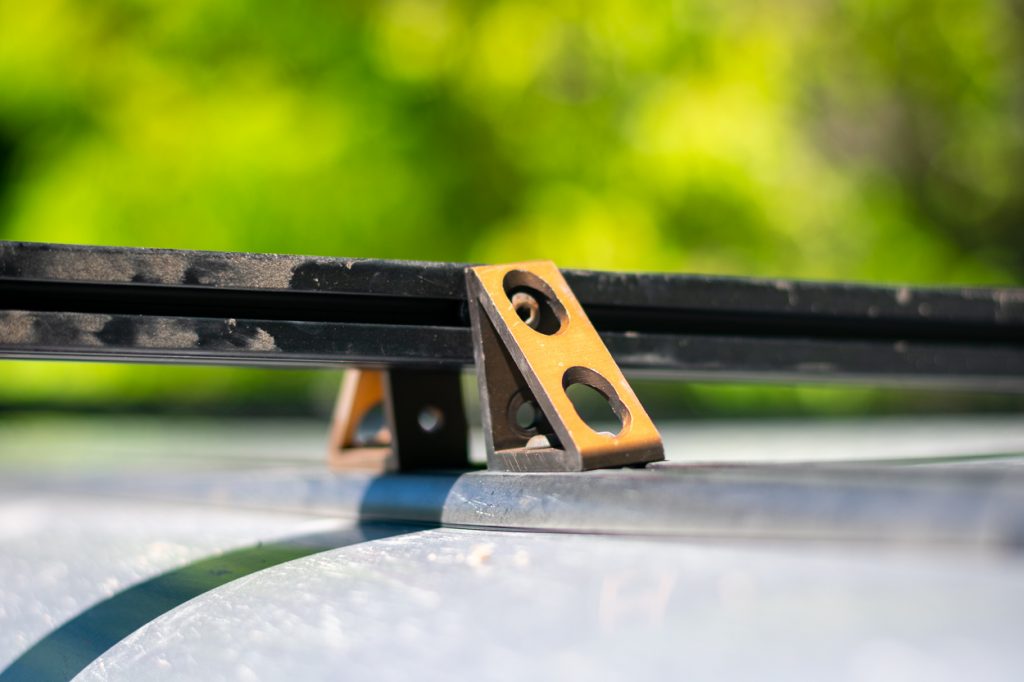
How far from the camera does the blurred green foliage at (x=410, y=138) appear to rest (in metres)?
7.38

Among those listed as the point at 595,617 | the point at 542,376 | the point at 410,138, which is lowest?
the point at 595,617

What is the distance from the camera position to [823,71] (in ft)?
30.1

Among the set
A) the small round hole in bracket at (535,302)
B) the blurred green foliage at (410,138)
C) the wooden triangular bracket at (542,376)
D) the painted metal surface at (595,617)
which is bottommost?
the painted metal surface at (595,617)

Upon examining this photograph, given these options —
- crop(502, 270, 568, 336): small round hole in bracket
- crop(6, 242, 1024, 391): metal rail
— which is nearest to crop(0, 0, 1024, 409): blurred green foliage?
crop(6, 242, 1024, 391): metal rail

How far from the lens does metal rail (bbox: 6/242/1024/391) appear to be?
80cm

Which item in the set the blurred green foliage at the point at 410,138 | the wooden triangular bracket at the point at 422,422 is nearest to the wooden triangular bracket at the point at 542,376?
the wooden triangular bracket at the point at 422,422

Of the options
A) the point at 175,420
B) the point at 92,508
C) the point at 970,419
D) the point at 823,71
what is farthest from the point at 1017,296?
the point at 823,71

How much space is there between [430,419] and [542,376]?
282 millimetres

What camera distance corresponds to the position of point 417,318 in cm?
92

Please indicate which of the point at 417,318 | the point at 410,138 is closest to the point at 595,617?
the point at 417,318

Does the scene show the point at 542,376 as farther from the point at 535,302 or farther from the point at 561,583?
the point at 561,583

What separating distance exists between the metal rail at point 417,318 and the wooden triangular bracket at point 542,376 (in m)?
0.04

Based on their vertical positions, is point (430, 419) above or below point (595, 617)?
above

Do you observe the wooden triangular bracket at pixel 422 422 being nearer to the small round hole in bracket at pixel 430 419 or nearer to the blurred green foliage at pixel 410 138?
the small round hole in bracket at pixel 430 419
